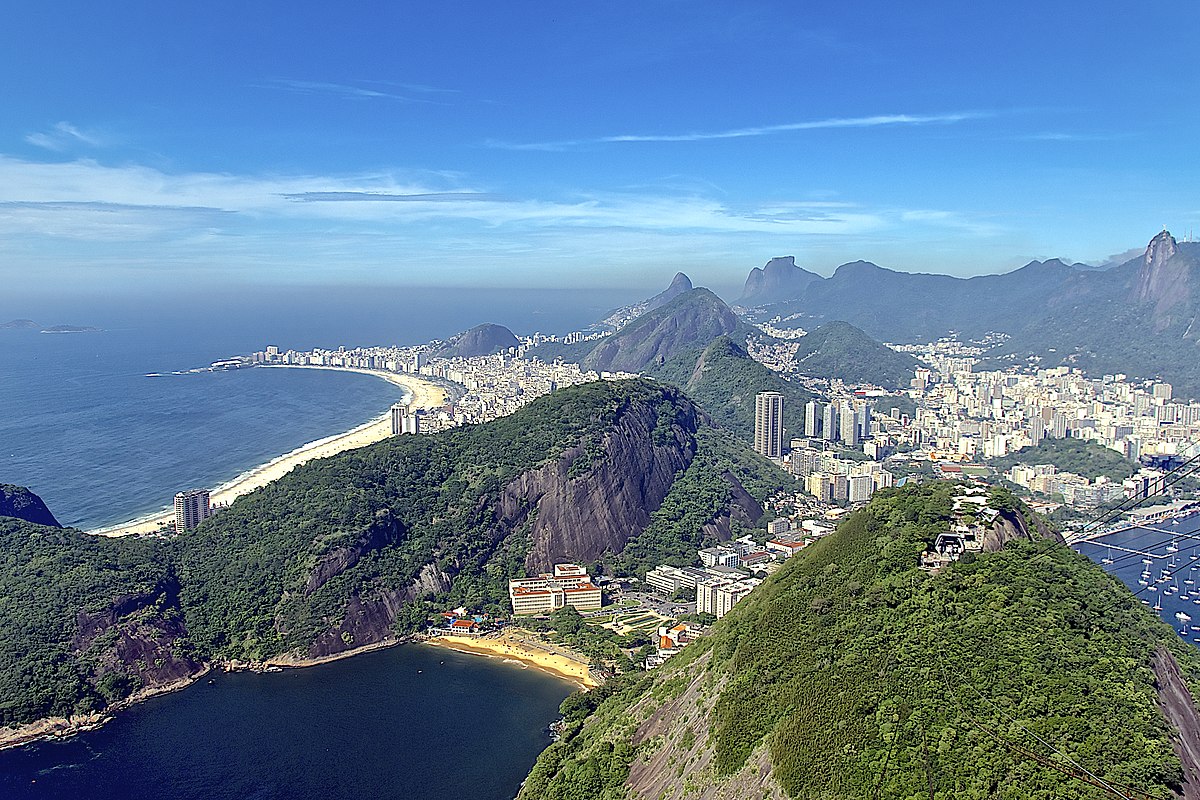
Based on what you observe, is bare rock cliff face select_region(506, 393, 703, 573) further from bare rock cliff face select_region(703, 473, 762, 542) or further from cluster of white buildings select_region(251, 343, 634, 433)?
cluster of white buildings select_region(251, 343, 634, 433)

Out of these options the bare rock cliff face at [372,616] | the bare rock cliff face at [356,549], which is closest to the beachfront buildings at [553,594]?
the bare rock cliff face at [372,616]

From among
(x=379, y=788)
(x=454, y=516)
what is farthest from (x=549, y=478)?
(x=379, y=788)

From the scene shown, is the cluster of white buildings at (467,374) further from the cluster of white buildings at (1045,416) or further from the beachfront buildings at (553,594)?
the cluster of white buildings at (1045,416)

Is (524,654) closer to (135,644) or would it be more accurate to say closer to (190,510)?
(135,644)

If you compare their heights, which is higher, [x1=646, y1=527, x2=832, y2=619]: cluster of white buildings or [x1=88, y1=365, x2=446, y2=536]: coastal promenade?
[x1=88, y1=365, x2=446, y2=536]: coastal promenade

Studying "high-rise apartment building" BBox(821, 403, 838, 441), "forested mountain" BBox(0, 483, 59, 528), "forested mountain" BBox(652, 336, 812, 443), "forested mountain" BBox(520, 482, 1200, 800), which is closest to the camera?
"forested mountain" BBox(520, 482, 1200, 800)

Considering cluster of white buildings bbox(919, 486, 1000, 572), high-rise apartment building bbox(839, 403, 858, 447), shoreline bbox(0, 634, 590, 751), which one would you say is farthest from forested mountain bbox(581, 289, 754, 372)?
cluster of white buildings bbox(919, 486, 1000, 572)
